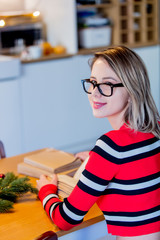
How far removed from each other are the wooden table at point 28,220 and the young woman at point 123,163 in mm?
51

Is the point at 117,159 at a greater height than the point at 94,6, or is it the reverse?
the point at 94,6

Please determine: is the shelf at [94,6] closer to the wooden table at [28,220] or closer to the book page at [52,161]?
the book page at [52,161]

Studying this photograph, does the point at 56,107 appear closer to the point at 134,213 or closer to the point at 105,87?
the point at 105,87

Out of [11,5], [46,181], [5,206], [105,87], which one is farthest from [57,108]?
[105,87]

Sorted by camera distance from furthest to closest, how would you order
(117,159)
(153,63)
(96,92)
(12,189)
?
(153,63) < (12,189) < (96,92) < (117,159)

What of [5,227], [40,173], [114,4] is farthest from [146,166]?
[114,4]

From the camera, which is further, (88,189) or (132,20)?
(132,20)

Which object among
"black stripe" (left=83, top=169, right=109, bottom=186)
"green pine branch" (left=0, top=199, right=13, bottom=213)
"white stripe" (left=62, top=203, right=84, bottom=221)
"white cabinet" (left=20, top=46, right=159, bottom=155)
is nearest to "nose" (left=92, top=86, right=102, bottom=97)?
"black stripe" (left=83, top=169, right=109, bottom=186)

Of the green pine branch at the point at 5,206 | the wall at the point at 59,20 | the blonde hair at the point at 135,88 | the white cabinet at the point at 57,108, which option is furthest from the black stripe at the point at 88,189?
the wall at the point at 59,20

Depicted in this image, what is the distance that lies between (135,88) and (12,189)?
0.58m

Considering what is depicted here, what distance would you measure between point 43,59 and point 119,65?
8.62 feet

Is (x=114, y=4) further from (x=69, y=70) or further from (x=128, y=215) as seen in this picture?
(x=128, y=215)

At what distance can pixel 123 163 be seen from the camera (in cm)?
130

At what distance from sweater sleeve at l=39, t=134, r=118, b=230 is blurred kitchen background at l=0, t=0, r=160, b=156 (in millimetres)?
2402
